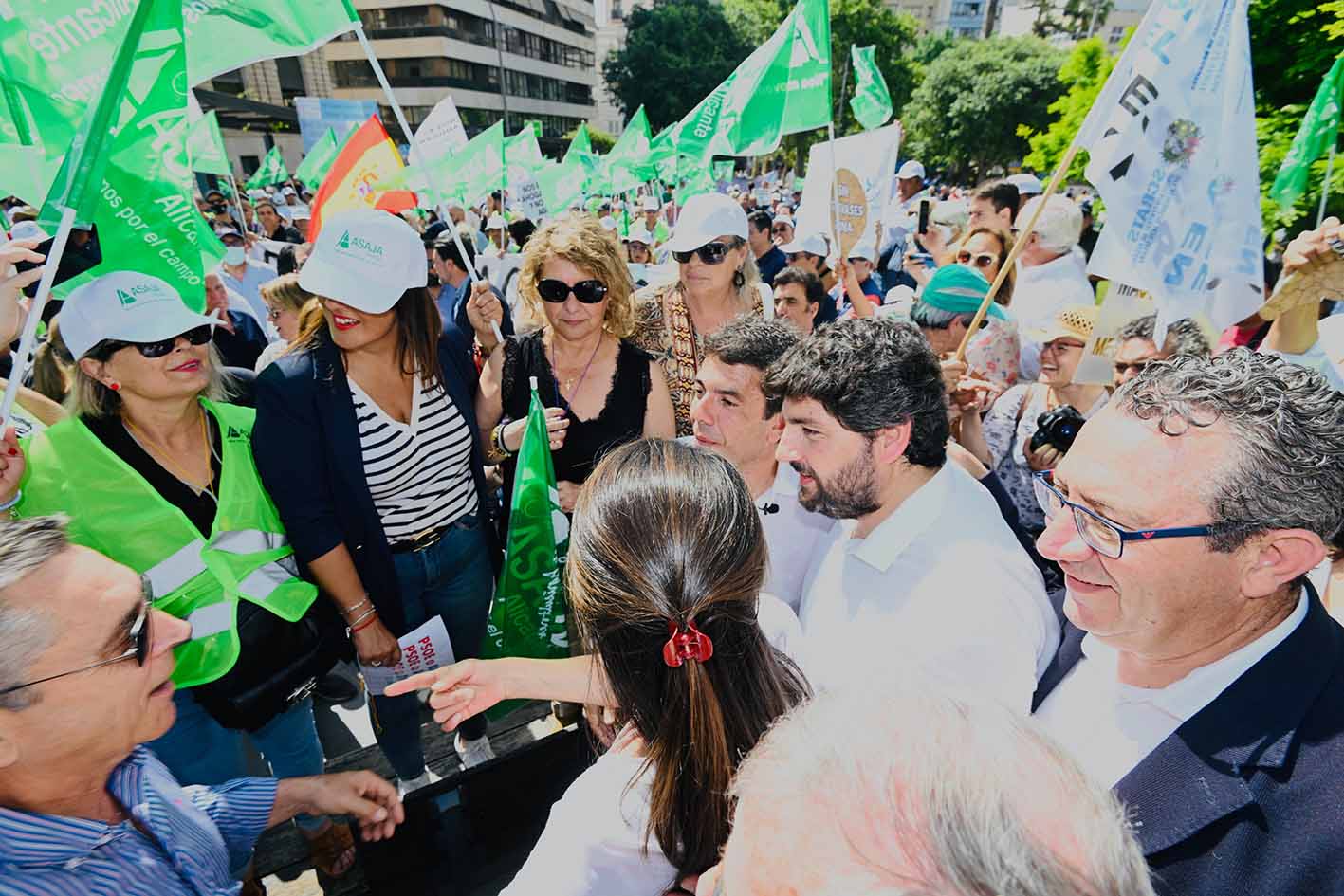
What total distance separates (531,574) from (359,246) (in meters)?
1.21

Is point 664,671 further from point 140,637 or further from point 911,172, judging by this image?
point 911,172

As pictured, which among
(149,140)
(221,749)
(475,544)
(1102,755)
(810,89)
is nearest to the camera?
(1102,755)

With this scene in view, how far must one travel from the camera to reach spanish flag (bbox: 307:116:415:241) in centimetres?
413

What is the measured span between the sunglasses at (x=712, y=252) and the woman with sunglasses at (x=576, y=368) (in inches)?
28.7

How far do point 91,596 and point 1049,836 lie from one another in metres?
1.53

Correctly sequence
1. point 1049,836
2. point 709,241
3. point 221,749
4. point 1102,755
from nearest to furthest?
point 1049,836 → point 1102,755 → point 221,749 → point 709,241

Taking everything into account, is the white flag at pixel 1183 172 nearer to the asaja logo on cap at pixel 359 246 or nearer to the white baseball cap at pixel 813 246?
the asaja logo on cap at pixel 359 246

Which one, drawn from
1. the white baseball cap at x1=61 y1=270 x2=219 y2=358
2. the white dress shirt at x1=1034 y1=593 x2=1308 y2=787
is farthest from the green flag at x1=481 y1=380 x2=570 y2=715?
the white dress shirt at x1=1034 y1=593 x2=1308 y2=787

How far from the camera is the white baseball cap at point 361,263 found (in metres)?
2.16

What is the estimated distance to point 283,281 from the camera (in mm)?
3977

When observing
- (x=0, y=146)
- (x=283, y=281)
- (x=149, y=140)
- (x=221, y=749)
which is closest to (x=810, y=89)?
(x=283, y=281)

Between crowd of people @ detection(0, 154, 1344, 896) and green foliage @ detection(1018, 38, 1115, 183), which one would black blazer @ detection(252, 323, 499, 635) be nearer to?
crowd of people @ detection(0, 154, 1344, 896)

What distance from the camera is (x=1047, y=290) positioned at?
4145 mm

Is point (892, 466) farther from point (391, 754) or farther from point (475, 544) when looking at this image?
point (391, 754)
